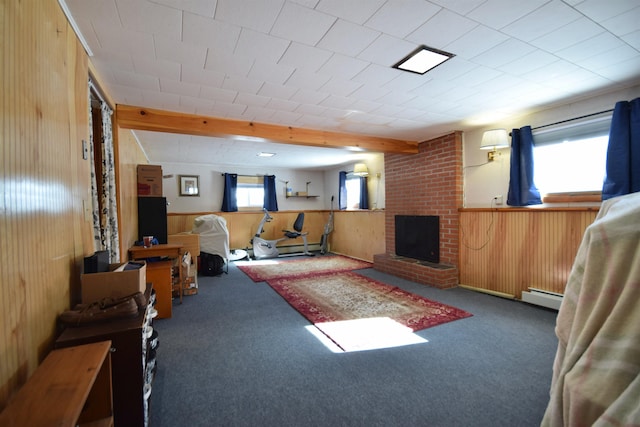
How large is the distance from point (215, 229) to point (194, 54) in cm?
363

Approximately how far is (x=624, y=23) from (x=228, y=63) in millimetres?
2617

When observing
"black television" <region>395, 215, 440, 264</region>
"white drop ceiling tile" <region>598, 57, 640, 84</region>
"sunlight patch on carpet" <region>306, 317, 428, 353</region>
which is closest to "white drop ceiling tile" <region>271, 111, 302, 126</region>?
"sunlight patch on carpet" <region>306, 317, 428, 353</region>

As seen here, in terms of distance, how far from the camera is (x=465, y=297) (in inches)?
138

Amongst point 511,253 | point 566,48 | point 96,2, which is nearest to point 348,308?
point 511,253

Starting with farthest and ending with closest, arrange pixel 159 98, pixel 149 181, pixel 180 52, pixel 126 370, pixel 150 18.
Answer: pixel 149 181, pixel 159 98, pixel 180 52, pixel 150 18, pixel 126 370

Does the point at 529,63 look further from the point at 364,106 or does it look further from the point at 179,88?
the point at 179,88

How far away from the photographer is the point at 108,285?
5.01 feet

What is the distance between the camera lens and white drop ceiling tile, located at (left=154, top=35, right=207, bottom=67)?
1.82 metres

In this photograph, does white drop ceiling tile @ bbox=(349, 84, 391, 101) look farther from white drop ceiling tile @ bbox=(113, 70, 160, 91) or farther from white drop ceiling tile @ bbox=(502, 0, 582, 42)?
white drop ceiling tile @ bbox=(113, 70, 160, 91)

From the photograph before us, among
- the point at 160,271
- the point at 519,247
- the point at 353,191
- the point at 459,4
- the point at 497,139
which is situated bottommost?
the point at 160,271

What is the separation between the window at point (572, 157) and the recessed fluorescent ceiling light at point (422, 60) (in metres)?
2.00

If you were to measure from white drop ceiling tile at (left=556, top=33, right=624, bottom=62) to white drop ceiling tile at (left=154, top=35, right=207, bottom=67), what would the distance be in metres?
2.61

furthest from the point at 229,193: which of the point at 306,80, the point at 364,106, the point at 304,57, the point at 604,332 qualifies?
the point at 604,332

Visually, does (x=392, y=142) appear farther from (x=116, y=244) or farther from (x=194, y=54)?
(x=116, y=244)
